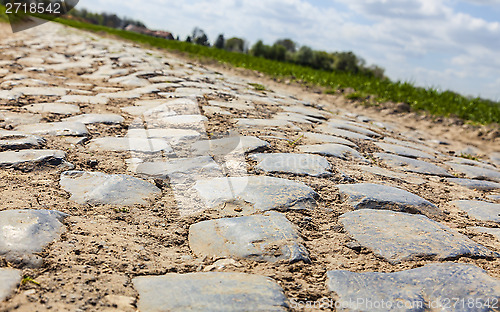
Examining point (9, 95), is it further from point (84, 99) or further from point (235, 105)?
point (235, 105)

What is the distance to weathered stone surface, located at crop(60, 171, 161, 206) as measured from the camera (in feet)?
5.40

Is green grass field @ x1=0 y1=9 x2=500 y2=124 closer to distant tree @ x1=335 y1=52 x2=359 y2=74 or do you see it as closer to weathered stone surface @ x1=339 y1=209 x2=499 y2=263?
weathered stone surface @ x1=339 y1=209 x2=499 y2=263

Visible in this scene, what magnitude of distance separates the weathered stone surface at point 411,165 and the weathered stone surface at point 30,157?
6.71ft

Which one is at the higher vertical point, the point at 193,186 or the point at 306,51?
the point at 306,51

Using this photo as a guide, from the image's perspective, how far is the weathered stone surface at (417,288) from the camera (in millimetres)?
1125

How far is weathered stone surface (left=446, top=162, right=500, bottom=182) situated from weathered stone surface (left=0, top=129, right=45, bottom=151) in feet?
9.36

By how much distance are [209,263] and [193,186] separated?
62cm

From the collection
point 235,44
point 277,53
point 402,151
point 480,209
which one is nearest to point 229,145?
point 480,209

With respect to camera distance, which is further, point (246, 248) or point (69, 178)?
point (69, 178)

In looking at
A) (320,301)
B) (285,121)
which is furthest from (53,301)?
(285,121)

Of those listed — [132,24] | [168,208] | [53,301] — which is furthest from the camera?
[132,24]

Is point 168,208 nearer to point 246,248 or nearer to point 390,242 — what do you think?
point 246,248

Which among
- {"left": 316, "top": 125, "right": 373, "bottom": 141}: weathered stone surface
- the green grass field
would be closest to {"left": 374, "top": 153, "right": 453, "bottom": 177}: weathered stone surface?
{"left": 316, "top": 125, "right": 373, "bottom": 141}: weathered stone surface

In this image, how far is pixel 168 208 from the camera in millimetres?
1669
